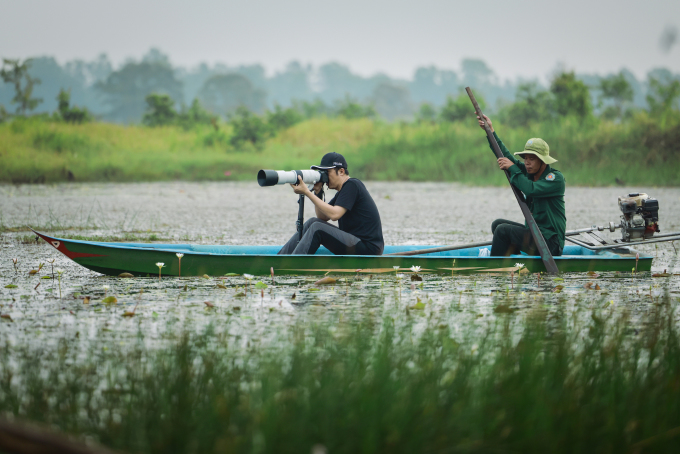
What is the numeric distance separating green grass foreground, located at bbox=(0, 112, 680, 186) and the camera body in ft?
41.7

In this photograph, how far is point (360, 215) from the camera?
19.5 feet

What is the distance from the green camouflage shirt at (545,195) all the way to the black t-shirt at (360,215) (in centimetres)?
113

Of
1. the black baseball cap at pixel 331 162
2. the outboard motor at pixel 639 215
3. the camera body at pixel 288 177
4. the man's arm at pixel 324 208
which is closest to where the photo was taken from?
the camera body at pixel 288 177

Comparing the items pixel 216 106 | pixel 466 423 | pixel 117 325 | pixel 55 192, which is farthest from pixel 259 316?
pixel 216 106

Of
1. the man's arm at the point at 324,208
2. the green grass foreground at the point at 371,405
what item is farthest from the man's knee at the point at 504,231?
the green grass foreground at the point at 371,405

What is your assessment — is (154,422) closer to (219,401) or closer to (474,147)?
(219,401)

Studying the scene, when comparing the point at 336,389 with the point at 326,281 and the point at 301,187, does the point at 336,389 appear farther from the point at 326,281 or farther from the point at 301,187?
the point at 301,187

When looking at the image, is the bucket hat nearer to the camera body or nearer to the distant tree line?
the camera body

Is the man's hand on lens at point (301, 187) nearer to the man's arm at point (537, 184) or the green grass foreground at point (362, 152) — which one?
the man's arm at point (537, 184)

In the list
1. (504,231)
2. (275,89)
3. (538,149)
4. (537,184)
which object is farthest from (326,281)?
(275,89)

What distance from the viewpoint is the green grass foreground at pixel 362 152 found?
17.8 m

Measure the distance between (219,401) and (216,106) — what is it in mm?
77107

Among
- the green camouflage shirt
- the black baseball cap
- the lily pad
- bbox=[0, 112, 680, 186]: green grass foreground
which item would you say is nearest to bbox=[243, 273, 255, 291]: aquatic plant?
the lily pad

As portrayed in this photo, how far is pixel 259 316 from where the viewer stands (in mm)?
4383
